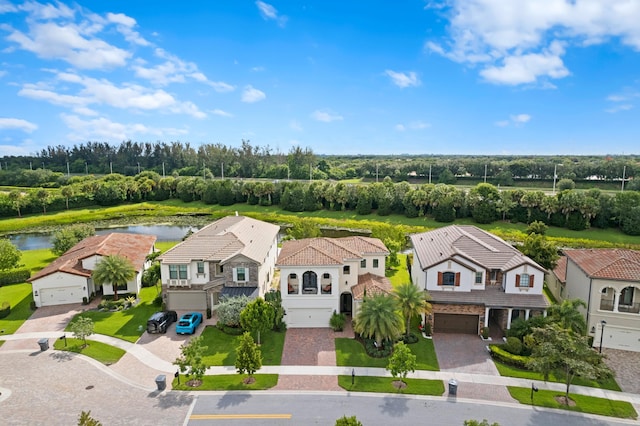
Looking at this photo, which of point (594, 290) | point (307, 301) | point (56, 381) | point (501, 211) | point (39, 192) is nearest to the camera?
point (56, 381)

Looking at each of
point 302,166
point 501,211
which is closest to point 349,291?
point 501,211

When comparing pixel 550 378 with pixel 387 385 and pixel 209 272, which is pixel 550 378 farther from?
pixel 209 272

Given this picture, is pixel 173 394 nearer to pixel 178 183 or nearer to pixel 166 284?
pixel 166 284

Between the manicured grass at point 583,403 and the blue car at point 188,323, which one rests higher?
the blue car at point 188,323

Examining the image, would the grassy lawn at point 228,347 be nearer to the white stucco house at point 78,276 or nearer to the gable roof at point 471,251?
the white stucco house at point 78,276

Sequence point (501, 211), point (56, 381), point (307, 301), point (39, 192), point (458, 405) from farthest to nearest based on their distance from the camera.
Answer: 1. point (39, 192)
2. point (501, 211)
3. point (307, 301)
4. point (56, 381)
5. point (458, 405)

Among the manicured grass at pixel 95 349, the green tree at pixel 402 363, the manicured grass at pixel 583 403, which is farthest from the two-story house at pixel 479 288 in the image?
the manicured grass at pixel 95 349
